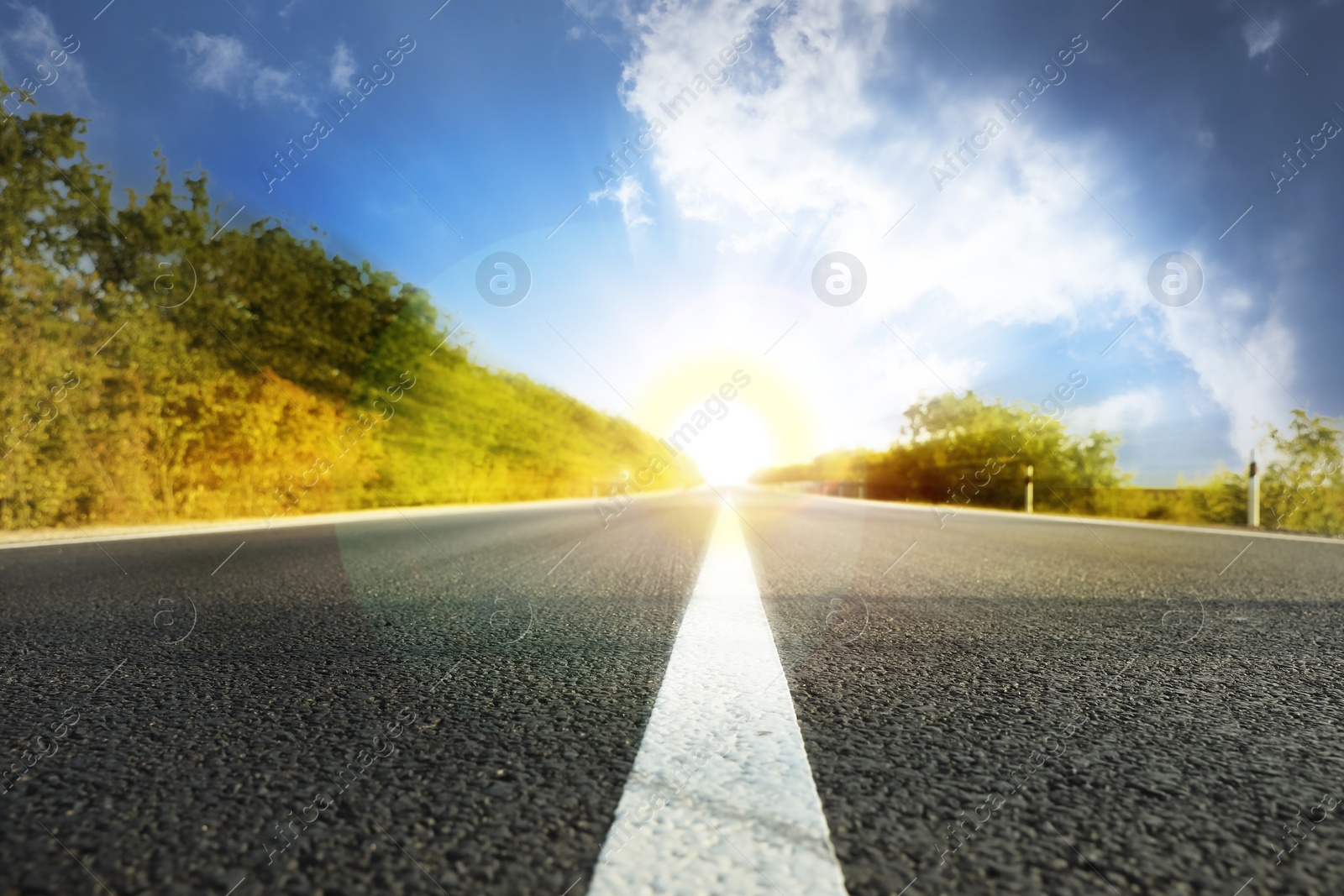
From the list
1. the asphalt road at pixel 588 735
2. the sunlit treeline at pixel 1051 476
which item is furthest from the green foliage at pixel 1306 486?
the asphalt road at pixel 588 735

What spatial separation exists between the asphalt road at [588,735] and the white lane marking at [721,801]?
5 cm

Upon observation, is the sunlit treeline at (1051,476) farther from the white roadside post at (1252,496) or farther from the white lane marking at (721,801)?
the white lane marking at (721,801)

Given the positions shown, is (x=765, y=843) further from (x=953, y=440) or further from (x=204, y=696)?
(x=953, y=440)

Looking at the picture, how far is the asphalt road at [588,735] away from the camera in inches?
46.0

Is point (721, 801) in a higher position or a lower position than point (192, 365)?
lower

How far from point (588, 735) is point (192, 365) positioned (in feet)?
43.3

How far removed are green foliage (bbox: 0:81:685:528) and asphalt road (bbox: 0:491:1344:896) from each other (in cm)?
762

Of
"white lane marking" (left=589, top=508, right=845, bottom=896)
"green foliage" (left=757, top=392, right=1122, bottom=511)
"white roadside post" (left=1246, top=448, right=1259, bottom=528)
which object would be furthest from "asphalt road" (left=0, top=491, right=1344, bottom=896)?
"green foliage" (left=757, top=392, right=1122, bottom=511)

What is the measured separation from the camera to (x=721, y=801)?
139 cm

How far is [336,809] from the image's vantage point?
1.35m

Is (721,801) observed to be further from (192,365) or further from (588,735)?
(192,365)

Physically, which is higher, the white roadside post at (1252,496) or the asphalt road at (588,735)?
the white roadside post at (1252,496)

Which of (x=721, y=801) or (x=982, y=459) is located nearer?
(x=721, y=801)

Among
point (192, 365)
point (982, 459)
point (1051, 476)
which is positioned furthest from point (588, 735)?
point (982, 459)
